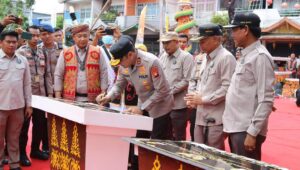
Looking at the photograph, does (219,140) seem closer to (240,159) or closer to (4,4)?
(240,159)

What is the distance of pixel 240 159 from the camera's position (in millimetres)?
1891

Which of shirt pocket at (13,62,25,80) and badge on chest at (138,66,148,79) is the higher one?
badge on chest at (138,66,148,79)

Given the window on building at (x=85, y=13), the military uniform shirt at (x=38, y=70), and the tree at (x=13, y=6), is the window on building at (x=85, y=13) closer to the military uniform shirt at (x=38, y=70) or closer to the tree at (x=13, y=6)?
the tree at (x=13, y=6)

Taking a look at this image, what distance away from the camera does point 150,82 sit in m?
3.32

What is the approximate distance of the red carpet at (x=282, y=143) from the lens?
15.3 ft

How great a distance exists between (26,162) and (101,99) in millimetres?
1299

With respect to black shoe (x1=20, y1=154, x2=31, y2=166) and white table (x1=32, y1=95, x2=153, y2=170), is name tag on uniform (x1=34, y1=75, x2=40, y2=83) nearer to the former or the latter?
black shoe (x1=20, y1=154, x2=31, y2=166)

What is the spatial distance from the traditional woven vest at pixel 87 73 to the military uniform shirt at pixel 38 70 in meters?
0.58

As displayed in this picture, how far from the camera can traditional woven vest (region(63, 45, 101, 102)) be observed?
12.5ft

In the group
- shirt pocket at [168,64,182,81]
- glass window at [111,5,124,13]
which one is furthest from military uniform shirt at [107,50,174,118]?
glass window at [111,5,124,13]

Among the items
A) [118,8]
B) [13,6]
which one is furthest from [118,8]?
[13,6]

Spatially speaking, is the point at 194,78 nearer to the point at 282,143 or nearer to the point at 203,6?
the point at 282,143

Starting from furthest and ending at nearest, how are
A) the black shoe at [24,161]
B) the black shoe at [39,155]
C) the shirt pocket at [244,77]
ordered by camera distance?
the black shoe at [39,155], the black shoe at [24,161], the shirt pocket at [244,77]

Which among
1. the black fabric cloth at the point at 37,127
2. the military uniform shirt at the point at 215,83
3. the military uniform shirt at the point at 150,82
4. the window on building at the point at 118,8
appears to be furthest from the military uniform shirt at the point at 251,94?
the window on building at the point at 118,8
